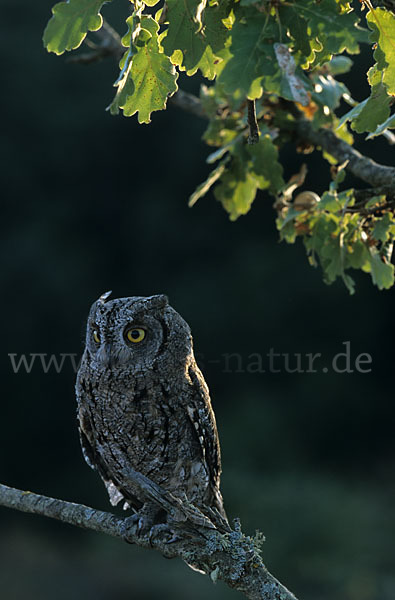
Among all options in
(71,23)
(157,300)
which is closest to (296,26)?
(71,23)

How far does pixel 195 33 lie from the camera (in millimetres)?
1002

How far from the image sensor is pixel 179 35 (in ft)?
3.24

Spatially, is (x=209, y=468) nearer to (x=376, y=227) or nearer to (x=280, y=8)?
(x=376, y=227)

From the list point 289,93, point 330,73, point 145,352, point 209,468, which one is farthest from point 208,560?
point 330,73

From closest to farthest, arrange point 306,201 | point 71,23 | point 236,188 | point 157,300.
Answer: point 71,23 → point 157,300 → point 306,201 → point 236,188

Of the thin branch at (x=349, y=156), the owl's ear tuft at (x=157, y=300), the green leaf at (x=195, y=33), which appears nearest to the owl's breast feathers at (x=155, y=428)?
the owl's ear tuft at (x=157, y=300)

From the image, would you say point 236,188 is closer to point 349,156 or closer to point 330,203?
point 349,156

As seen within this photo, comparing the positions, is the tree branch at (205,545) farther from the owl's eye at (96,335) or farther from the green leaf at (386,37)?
the green leaf at (386,37)

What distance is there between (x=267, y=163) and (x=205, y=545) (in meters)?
1.01

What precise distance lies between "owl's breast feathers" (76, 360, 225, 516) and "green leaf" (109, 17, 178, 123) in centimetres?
48

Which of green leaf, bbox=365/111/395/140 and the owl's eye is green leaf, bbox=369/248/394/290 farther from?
the owl's eye

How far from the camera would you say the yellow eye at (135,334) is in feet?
3.99

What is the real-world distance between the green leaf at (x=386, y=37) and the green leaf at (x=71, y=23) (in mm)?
382

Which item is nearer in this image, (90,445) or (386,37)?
(386,37)
